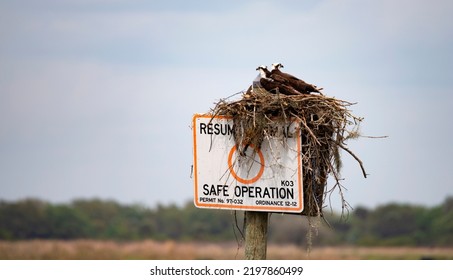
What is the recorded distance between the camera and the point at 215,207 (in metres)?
6.71

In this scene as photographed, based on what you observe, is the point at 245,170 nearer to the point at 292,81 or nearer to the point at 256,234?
the point at 256,234

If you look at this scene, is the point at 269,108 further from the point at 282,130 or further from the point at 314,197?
the point at 314,197

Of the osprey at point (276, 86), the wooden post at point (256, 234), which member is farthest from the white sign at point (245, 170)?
the osprey at point (276, 86)

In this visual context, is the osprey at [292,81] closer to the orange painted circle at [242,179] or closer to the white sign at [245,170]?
the white sign at [245,170]

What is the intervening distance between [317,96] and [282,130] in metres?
0.54

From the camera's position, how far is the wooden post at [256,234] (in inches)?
269

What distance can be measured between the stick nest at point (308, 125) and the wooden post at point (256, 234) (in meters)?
0.43

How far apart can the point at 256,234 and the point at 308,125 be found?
1.09 metres

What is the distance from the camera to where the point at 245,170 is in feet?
21.9

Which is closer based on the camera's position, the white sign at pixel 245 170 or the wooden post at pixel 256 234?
the white sign at pixel 245 170

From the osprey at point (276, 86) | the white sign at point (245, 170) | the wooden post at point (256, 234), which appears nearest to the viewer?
the white sign at point (245, 170)

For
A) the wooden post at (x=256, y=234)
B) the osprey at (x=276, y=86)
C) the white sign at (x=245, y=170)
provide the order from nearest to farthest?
the white sign at (x=245, y=170) < the wooden post at (x=256, y=234) < the osprey at (x=276, y=86)
